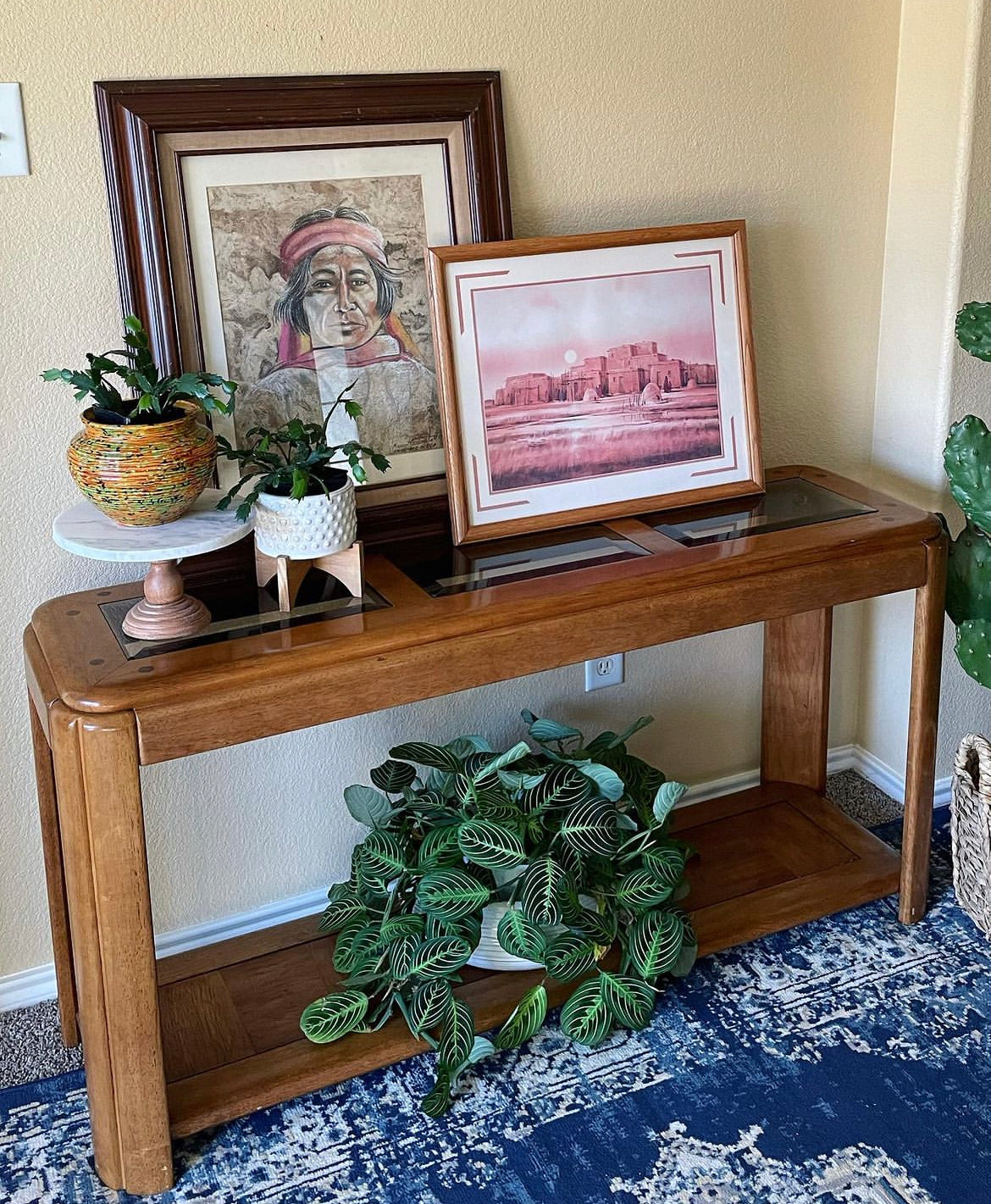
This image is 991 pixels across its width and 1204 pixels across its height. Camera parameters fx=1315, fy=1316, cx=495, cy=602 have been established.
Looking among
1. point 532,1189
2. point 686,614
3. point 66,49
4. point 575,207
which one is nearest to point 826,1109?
point 532,1189

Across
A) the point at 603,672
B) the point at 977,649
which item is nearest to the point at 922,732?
the point at 977,649

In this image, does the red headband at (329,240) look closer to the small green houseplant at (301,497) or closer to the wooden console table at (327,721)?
the small green houseplant at (301,497)

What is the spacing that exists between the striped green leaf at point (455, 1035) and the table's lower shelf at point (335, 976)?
2.7 inches

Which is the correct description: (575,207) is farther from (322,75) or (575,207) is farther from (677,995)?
(677,995)

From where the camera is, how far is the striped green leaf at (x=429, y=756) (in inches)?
81.1

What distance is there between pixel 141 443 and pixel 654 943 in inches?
42.1

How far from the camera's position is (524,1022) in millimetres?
1949

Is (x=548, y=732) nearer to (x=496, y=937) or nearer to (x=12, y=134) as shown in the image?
(x=496, y=937)

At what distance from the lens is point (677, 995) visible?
2111mm

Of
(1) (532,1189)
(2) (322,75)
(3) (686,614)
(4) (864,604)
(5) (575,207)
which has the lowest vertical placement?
(1) (532,1189)

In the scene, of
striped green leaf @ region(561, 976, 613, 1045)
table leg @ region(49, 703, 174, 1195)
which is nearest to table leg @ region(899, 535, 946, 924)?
striped green leaf @ region(561, 976, 613, 1045)

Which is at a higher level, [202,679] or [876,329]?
[876,329]

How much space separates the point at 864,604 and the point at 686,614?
85 cm

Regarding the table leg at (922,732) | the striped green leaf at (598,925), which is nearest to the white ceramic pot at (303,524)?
the striped green leaf at (598,925)
